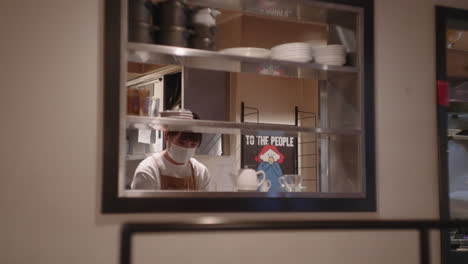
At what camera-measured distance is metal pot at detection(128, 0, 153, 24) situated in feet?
8.39

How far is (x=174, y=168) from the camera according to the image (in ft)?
12.0

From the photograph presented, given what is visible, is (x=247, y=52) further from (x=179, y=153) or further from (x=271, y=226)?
(x=271, y=226)

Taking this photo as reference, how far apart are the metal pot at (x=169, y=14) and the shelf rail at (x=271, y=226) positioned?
1.69 metres

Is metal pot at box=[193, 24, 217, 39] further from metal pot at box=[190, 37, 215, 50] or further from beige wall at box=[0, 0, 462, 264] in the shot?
Result: beige wall at box=[0, 0, 462, 264]

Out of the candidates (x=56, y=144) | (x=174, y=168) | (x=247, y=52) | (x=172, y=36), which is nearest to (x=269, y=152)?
(x=174, y=168)

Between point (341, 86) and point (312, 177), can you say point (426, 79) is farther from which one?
point (312, 177)

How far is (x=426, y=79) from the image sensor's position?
3133 millimetres

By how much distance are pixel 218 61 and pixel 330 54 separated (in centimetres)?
64

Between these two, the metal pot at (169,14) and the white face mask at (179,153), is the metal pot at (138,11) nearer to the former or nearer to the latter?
the metal pot at (169,14)

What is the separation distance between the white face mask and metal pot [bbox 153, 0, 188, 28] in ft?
3.49

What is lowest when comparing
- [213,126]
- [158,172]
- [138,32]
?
[158,172]

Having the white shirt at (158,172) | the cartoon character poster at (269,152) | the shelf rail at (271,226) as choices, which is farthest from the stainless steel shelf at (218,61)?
the cartoon character poster at (269,152)

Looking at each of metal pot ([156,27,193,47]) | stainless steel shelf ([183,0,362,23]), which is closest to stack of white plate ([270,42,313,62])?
stainless steel shelf ([183,0,362,23])

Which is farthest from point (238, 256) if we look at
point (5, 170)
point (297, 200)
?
point (5, 170)
